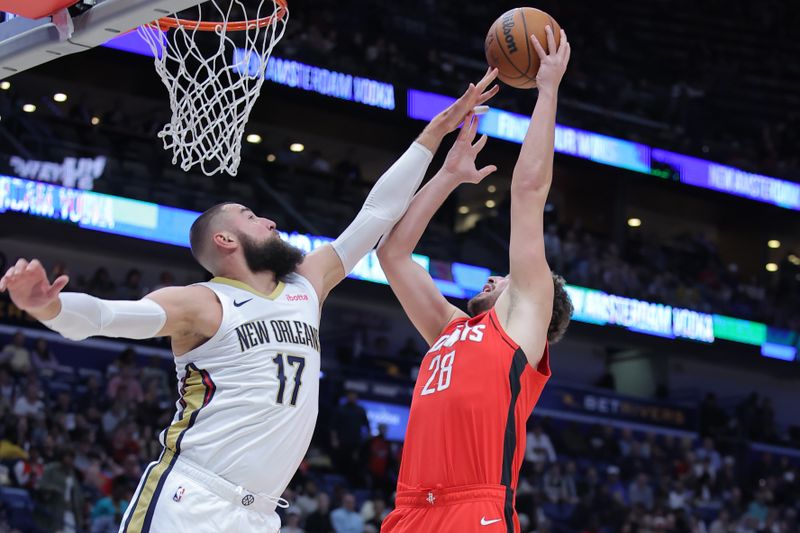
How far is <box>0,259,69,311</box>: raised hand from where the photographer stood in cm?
315

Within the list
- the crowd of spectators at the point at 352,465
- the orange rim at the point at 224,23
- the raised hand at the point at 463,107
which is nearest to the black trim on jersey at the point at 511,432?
the raised hand at the point at 463,107

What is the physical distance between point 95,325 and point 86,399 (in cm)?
1019

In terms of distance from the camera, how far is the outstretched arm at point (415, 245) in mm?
4656

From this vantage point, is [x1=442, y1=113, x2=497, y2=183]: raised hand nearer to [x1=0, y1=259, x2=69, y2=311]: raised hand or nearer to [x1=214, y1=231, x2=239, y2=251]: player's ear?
[x1=214, y1=231, x2=239, y2=251]: player's ear

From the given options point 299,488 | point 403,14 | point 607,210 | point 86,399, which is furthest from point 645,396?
point 86,399

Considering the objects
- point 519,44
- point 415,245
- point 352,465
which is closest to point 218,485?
point 415,245

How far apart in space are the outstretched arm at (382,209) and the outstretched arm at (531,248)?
0.40 meters

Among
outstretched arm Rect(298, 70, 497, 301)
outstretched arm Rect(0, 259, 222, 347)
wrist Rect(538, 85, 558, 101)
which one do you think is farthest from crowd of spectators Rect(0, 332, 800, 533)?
wrist Rect(538, 85, 558, 101)

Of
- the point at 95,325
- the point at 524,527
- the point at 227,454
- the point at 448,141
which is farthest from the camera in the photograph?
the point at 448,141

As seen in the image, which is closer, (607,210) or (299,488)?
(299,488)

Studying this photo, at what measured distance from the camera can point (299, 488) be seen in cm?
1327

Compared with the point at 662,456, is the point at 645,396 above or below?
above

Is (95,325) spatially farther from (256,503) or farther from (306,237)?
(306,237)

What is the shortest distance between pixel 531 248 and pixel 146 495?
1.62 m
